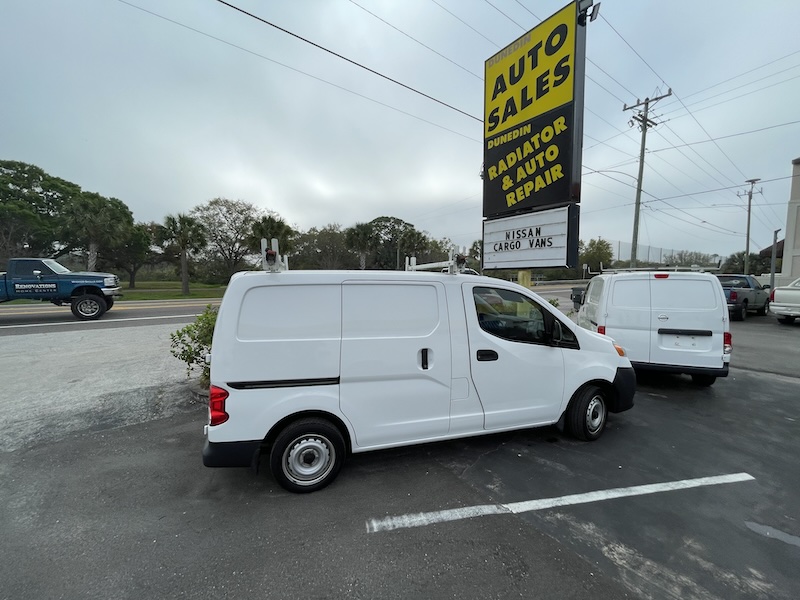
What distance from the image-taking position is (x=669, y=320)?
5.38 metres

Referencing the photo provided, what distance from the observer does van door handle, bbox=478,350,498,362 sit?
11.0ft

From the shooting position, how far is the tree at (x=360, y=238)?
150 ft

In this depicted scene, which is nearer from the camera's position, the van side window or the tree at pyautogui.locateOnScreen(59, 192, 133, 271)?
the van side window

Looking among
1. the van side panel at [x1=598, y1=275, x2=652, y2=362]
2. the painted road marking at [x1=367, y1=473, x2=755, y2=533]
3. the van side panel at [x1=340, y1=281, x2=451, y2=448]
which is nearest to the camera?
the painted road marking at [x1=367, y1=473, x2=755, y2=533]

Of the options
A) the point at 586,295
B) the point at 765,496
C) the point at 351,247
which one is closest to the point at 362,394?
the point at 765,496

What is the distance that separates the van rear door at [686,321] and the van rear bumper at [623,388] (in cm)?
195

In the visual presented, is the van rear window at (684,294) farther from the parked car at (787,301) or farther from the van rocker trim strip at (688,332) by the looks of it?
the parked car at (787,301)

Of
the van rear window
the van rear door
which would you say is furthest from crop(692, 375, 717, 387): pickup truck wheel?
the van rear window

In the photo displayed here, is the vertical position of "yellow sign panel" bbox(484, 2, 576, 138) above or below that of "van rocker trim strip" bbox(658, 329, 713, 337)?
above

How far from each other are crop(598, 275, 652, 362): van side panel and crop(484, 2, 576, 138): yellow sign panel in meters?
3.52

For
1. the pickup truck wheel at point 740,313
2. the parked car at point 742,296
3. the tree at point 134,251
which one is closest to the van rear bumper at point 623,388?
the parked car at point 742,296

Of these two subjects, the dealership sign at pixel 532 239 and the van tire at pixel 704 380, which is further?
the dealership sign at pixel 532 239

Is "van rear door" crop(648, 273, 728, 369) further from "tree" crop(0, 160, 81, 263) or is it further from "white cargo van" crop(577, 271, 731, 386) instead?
"tree" crop(0, 160, 81, 263)

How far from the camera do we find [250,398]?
277 centimetres
